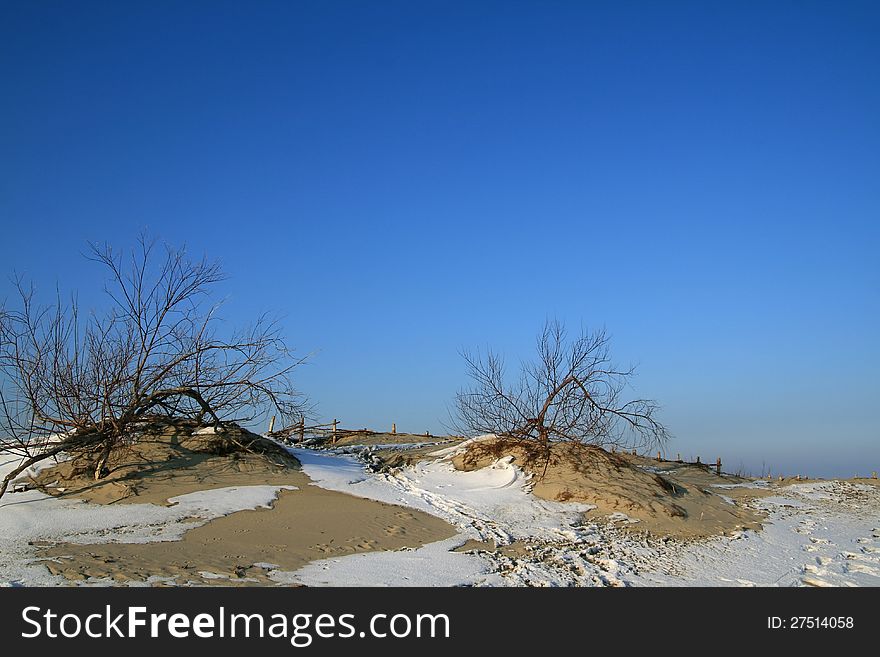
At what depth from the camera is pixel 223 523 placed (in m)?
9.55

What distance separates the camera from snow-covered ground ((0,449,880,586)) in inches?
306

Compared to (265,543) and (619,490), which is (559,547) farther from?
(265,543)

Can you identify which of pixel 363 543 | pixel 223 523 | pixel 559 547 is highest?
pixel 223 523

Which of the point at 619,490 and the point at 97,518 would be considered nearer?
the point at 97,518

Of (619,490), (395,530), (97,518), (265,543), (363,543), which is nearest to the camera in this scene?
(265,543)

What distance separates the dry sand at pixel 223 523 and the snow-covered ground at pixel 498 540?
326 millimetres

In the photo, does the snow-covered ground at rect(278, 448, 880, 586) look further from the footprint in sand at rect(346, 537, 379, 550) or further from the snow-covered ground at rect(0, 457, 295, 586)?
the snow-covered ground at rect(0, 457, 295, 586)

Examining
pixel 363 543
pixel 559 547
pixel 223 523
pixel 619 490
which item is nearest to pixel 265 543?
Result: pixel 223 523

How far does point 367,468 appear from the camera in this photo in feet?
48.1

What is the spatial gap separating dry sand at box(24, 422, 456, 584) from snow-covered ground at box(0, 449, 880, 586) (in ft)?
1.07

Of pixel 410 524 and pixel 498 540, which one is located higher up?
pixel 410 524

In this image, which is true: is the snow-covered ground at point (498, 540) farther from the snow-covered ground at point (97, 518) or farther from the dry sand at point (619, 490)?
the dry sand at point (619, 490)

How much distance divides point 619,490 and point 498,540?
382 cm

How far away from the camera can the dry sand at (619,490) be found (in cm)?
1173
